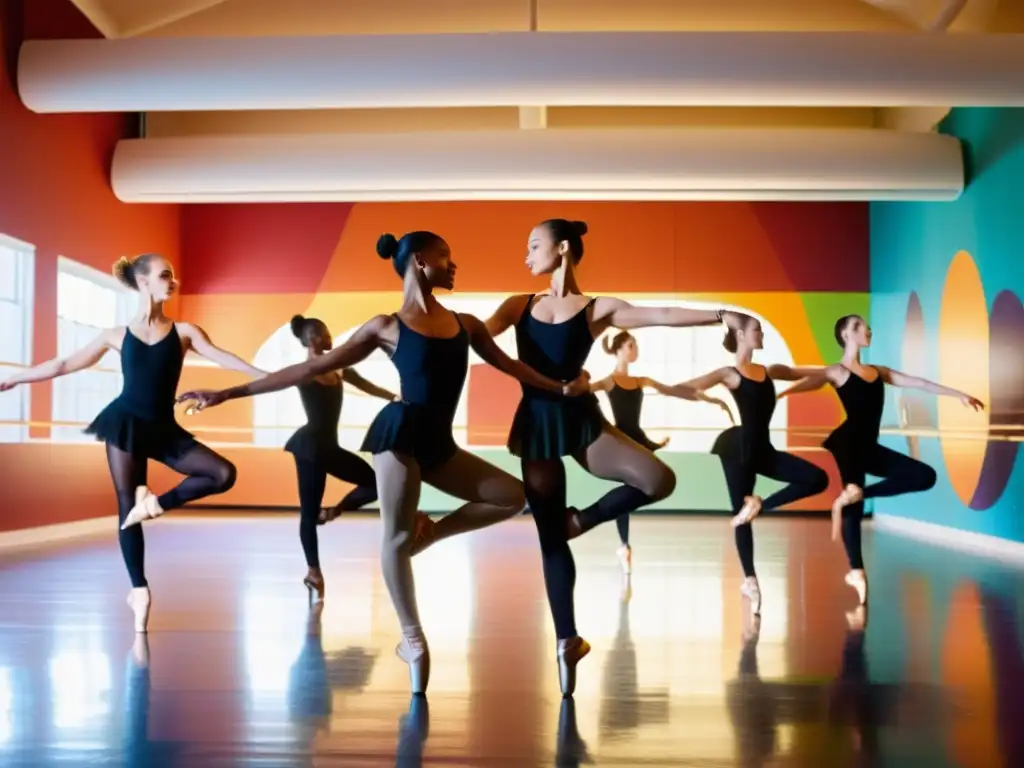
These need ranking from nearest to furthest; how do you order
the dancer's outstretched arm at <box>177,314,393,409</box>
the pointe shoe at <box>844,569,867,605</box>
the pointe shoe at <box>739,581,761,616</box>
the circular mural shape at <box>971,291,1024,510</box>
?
the dancer's outstretched arm at <box>177,314,393,409</box>
the pointe shoe at <box>739,581,761,616</box>
the pointe shoe at <box>844,569,867,605</box>
the circular mural shape at <box>971,291,1024,510</box>

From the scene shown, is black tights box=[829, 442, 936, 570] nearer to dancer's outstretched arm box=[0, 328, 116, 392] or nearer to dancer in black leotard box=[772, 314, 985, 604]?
dancer in black leotard box=[772, 314, 985, 604]

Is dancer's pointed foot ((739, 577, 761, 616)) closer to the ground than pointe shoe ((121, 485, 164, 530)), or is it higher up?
closer to the ground

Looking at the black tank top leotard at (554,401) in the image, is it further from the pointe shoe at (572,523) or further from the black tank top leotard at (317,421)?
the black tank top leotard at (317,421)

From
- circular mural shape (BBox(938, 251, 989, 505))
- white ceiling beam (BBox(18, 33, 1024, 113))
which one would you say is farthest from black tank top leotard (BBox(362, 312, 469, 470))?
circular mural shape (BBox(938, 251, 989, 505))

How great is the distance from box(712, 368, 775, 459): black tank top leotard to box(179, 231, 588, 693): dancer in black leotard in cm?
194

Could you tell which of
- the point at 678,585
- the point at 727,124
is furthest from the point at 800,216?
the point at 678,585

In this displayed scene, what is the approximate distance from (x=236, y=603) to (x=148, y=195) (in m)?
5.02

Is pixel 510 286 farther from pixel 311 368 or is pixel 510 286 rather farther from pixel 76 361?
pixel 311 368

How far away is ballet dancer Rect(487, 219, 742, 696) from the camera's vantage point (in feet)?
9.25

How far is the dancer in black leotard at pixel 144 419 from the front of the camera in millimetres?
3709

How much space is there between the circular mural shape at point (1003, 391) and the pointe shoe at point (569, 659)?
483cm

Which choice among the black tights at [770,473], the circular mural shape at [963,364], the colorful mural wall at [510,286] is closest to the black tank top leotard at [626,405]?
the black tights at [770,473]

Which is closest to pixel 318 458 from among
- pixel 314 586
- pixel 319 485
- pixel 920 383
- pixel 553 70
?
pixel 319 485

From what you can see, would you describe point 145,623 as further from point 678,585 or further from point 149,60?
point 149,60
